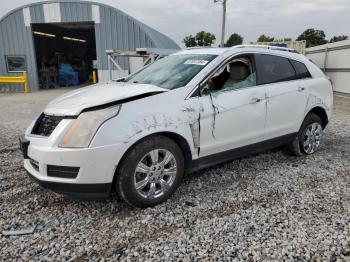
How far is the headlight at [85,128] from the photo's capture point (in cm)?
272

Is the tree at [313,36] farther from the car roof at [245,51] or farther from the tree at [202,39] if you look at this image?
the car roof at [245,51]

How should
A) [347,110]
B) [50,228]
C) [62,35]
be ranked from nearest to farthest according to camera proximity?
[50,228] → [347,110] → [62,35]

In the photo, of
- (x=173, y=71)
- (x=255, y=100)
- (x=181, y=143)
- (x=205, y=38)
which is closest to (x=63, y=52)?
(x=173, y=71)

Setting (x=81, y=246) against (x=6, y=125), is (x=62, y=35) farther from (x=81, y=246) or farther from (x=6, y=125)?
(x=81, y=246)

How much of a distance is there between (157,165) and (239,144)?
121 centimetres

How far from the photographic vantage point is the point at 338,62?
43.0 ft

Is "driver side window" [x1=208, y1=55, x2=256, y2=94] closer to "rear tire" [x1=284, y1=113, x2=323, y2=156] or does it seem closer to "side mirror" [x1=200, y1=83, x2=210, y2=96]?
"side mirror" [x1=200, y1=83, x2=210, y2=96]

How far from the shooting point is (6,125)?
311 inches

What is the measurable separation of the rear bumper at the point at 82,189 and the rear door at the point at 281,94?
230 centimetres

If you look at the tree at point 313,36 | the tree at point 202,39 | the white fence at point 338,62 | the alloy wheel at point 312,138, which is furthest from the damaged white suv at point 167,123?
the tree at point 313,36

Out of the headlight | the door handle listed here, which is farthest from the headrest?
the headlight

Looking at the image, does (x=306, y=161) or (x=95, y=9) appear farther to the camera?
(x=95, y=9)

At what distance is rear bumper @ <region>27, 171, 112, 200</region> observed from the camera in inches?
110

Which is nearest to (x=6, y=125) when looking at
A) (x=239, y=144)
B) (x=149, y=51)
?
(x=149, y=51)
